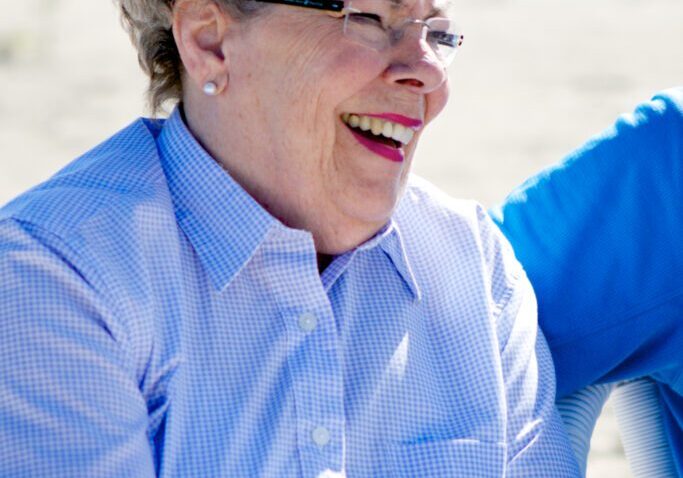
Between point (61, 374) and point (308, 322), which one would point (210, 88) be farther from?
point (61, 374)

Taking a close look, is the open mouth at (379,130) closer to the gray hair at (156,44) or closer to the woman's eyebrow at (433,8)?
the woman's eyebrow at (433,8)

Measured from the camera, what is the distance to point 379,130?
261cm

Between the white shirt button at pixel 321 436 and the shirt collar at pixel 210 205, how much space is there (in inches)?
13.2

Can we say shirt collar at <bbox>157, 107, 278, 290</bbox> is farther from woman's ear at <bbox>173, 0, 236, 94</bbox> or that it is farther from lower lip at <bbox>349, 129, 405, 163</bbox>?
lower lip at <bbox>349, 129, 405, 163</bbox>

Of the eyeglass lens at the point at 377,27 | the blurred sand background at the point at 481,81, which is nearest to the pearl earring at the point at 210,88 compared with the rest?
the eyeglass lens at the point at 377,27

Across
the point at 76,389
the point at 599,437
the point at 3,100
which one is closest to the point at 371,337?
the point at 76,389

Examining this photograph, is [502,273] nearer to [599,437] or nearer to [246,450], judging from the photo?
[246,450]

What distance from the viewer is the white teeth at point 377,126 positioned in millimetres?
2592

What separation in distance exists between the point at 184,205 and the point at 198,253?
0.42ft

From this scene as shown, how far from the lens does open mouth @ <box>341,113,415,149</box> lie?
8.51 ft

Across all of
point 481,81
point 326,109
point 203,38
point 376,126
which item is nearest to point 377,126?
point 376,126

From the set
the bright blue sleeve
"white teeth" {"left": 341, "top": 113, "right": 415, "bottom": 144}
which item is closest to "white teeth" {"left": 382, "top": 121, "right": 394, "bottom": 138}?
"white teeth" {"left": 341, "top": 113, "right": 415, "bottom": 144}

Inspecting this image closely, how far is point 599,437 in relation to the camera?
189 inches

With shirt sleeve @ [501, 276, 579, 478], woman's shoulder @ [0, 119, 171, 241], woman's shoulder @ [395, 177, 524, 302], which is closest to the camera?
woman's shoulder @ [0, 119, 171, 241]
